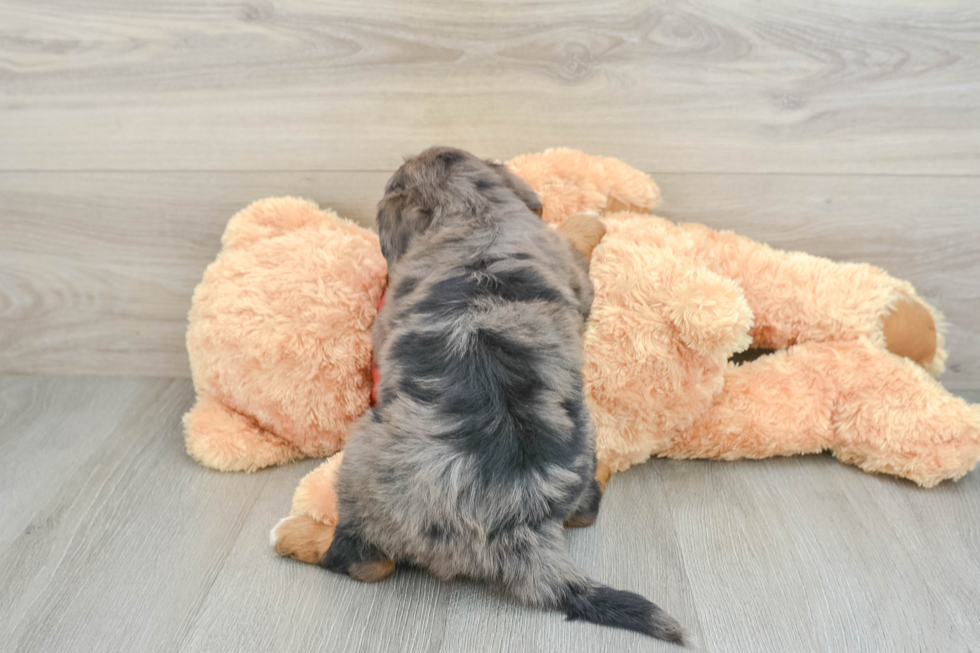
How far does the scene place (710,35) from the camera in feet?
4.64

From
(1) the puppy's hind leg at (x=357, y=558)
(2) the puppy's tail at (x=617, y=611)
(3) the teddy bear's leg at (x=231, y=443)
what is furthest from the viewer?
(3) the teddy bear's leg at (x=231, y=443)

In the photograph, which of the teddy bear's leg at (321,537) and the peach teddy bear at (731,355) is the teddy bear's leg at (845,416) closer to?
the peach teddy bear at (731,355)

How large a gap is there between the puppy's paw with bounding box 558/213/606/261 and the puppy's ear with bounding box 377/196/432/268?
0.28 m

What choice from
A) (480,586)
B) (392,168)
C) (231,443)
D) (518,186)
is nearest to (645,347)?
(518,186)

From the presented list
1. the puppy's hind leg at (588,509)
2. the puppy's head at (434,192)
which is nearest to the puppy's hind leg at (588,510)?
the puppy's hind leg at (588,509)

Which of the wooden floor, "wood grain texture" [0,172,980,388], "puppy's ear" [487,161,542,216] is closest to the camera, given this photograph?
the wooden floor

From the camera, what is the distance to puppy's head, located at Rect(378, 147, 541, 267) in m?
1.20

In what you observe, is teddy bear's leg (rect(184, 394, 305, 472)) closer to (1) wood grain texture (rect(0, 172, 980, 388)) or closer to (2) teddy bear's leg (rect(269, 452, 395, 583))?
(2) teddy bear's leg (rect(269, 452, 395, 583))

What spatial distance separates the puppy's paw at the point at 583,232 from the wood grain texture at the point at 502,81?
0.85 ft

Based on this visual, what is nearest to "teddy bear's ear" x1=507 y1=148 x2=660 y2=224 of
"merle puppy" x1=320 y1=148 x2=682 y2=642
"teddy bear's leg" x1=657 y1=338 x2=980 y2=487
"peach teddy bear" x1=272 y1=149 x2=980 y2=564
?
"peach teddy bear" x1=272 y1=149 x2=980 y2=564

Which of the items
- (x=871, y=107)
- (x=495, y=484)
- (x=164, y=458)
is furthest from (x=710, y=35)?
(x=164, y=458)

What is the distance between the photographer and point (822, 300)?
1.40 metres

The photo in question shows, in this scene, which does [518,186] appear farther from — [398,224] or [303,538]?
[303,538]

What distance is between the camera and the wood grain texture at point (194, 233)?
60.2 inches
